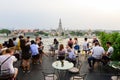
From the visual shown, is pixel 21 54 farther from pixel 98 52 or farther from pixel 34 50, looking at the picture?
pixel 98 52

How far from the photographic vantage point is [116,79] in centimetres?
725

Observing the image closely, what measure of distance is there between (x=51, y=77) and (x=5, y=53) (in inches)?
68.7

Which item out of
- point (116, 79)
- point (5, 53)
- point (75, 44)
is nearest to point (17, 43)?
point (75, 44)

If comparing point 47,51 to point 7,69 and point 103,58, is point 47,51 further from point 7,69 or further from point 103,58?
point 7,69

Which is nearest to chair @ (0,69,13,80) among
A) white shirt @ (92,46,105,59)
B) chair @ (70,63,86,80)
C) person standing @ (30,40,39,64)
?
chair @ (70,63,86,80)

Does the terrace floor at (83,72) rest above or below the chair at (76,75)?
below

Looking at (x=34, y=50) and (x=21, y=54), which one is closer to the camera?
(x=21, y=54)

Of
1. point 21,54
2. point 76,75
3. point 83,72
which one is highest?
point 21,54

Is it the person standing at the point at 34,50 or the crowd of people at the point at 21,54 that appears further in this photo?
the person standing at the point at 34,50

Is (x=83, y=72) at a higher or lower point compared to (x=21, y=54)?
lower

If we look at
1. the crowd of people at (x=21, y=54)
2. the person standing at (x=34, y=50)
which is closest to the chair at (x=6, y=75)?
the crowd of people at (x=21, y=54)

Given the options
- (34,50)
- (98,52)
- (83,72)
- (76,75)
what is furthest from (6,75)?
(98,52)

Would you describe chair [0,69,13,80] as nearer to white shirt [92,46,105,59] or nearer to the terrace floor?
the terrace floor

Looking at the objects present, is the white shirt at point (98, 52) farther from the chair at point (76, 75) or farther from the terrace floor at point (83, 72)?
the chair at point (76, 75)
